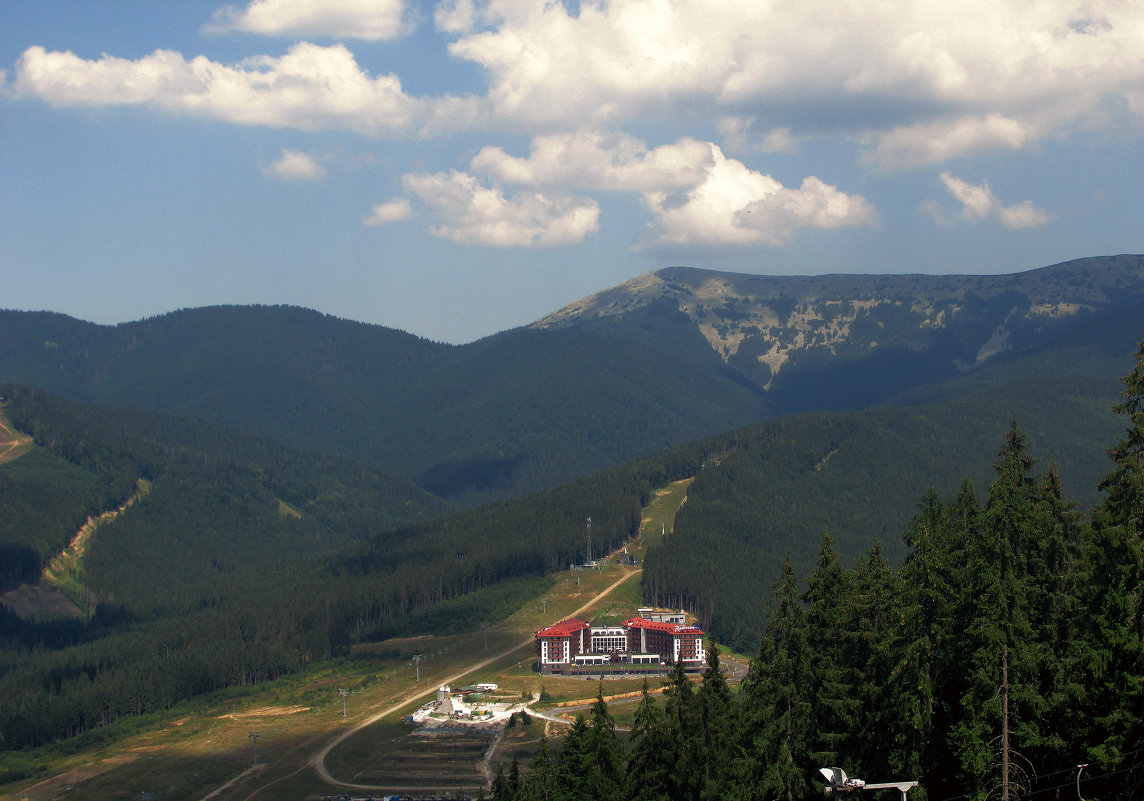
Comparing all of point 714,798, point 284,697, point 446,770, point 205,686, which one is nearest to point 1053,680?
point 714,798

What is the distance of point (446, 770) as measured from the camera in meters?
125

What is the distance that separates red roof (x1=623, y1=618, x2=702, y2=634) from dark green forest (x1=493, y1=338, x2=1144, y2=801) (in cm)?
10856

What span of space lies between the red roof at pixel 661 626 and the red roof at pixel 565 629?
6.77 meters

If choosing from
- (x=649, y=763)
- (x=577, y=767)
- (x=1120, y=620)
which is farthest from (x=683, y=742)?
(x=1120, y=620)

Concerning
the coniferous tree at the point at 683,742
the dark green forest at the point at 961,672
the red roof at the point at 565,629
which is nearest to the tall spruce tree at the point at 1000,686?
the dark green forest at the point at 961,672

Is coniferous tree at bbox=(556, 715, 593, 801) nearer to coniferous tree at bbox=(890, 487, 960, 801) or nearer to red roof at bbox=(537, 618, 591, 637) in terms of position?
coniferous tree at bbox=(890, 487, 960, 801)

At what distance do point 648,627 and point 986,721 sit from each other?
424 feet

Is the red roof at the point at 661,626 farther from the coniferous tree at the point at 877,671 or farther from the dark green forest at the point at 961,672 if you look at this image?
the coniferous tree at the point at 877,671

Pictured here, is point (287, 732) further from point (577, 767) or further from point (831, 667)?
point (831, 667)

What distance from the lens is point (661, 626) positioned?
17512 centimetres

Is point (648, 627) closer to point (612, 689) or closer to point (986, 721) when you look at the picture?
point (612, 689)

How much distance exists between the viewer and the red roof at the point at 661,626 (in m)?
172

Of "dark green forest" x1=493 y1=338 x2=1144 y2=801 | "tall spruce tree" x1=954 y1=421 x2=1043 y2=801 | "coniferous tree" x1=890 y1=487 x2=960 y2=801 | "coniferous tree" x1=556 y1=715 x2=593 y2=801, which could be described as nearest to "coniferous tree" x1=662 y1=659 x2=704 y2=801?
"dark green forest" x1=493 y1=338 x2=1144 y2=801

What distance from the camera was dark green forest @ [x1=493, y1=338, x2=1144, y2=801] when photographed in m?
46.2
